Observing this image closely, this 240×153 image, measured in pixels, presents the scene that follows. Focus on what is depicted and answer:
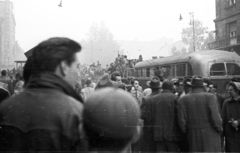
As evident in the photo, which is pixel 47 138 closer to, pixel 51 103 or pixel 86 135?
pixel 51 103

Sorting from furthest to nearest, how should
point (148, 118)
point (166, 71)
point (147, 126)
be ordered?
point (166, 71)
point (147, 126)
point (148, 118)

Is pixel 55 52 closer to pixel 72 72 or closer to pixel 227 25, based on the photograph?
pixel 72 72

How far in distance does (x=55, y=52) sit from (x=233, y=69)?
36.4ft

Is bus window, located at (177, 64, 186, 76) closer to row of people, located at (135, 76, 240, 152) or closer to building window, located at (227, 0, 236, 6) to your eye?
row of people, located at (135, 76, 240, 152)

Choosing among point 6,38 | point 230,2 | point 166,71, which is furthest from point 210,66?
point 6,38

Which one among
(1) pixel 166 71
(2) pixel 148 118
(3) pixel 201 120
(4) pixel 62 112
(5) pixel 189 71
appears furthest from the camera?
(1) pixel 166 71

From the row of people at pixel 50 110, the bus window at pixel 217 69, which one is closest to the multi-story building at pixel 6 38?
the bus window at pixel 217 69

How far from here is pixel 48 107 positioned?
1497mm

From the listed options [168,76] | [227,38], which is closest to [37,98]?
[168,76]

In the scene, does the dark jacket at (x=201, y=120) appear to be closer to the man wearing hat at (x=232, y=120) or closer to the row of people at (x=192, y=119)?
the row of people at (x=192, y=119)

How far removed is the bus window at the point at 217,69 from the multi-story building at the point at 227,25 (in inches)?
449

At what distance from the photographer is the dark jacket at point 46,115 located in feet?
4.79

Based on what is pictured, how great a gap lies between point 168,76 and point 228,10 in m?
14.2

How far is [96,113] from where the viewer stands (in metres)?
→ 1.21
